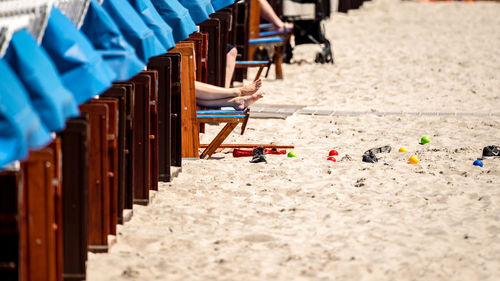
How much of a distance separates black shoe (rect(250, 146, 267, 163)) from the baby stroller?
26.9ft

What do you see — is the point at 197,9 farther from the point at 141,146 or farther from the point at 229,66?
the point at 141,146

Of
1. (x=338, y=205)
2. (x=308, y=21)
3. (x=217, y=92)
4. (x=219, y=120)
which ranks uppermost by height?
(x=308, y=21)

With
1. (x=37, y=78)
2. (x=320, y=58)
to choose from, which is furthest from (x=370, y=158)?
(x=320, y=58)

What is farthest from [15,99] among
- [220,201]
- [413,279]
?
[220,201]

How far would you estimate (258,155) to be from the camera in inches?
359

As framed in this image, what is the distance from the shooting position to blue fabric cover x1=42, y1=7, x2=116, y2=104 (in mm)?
5469

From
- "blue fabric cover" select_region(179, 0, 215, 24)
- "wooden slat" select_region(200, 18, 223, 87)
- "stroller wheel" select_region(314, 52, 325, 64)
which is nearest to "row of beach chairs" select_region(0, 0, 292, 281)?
"blue fabric cover" select_region(179, 0, 215, 24)

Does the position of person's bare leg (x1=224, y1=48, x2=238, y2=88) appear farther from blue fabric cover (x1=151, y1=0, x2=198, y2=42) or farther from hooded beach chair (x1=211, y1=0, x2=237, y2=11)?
blue fabric cover (x1=151, y1=0, x2=198, y2=42)

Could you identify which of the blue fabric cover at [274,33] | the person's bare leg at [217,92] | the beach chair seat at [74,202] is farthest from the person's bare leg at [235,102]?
the blue fabric cover at [274,33]

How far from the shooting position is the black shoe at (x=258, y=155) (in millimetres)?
9086

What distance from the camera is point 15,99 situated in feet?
14.9

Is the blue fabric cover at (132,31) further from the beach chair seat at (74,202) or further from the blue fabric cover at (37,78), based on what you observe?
the blue fabric cover at (37,78)

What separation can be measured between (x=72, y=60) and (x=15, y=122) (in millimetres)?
1090

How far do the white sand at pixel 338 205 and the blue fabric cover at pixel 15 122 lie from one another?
4.34 feet
